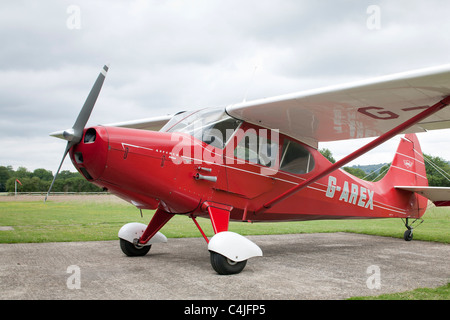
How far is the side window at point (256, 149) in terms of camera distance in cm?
642

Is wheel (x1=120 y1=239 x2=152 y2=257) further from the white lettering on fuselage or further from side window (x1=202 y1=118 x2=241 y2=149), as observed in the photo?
the white lettering on fuselage

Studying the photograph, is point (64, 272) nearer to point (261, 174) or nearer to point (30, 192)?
point (261, 174)

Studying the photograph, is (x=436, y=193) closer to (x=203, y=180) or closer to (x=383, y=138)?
(x=383, y=138)

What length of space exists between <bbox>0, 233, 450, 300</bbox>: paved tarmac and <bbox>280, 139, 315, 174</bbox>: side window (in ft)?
5.67

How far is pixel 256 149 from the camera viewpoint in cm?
666

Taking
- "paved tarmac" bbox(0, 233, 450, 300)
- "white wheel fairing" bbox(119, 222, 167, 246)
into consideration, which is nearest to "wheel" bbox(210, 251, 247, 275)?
"paved tarmac" bbox(0, 233, 450, 300)

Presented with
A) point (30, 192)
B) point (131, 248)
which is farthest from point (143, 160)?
point (30, 192)

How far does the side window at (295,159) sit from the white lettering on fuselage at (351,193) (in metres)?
0.79

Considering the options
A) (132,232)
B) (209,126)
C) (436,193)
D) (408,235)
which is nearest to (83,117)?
(209,126)

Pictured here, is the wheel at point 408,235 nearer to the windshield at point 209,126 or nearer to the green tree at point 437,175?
the windshield at point 209,126

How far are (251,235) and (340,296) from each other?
7307 millimetres

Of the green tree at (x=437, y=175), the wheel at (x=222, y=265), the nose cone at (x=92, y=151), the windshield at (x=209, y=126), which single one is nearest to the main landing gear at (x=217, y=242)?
the wheel at (x=222, y=265)
